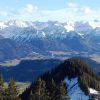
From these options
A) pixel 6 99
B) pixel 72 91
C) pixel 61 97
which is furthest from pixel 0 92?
pixel 72 91

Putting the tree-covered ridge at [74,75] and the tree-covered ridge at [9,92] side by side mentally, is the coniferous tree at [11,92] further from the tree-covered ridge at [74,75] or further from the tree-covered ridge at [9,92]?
the tree-covered ridge at [74,75]

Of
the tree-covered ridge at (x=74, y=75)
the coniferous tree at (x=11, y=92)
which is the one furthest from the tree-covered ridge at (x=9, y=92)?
the tree-covered ridge at (x=74, y=75)

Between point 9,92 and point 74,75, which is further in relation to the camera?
point 74,75

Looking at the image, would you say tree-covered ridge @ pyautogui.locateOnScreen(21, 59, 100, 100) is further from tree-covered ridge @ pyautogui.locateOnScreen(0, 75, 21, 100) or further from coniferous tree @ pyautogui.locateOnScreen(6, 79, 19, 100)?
coniferous tree @ pyautogui.locateOnScreen(6, 79, 19, 100)

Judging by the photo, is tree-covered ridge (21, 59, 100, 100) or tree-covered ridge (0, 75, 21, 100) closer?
tree-covered ridge (0, 75, 21, 100)

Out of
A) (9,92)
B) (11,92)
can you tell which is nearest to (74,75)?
(9,92)

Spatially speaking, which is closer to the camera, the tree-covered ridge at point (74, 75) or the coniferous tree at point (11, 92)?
the coniferous tree at point (11, 92)

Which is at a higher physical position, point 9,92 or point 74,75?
point 9,92

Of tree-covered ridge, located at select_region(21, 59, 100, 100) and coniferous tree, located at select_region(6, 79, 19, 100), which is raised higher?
coniferous tree, located at select_region(6, 79, 19, 100)

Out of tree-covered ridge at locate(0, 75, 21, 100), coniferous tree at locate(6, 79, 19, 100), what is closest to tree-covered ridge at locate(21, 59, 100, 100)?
tree-covered ridge at locate(0, 75, 21, 100)

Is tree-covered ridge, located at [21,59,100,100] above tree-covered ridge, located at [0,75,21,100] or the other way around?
the other way around

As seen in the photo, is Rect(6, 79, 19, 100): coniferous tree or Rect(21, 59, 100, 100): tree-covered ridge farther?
Rect(21, 59, 100, 100): tree-covered ridge

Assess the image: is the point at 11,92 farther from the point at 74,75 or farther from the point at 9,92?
the point at 74,75

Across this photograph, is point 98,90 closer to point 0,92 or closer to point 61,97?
point 61,97
